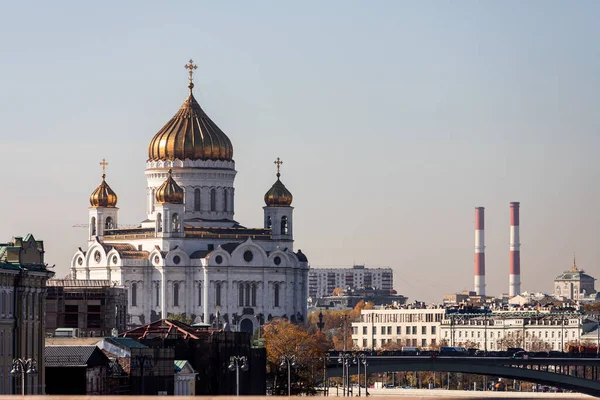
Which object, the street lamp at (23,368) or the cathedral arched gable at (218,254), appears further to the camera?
the cathedral arched gable at (218,254)

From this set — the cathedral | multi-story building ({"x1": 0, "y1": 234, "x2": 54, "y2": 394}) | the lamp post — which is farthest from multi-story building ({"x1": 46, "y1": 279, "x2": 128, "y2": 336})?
the cathedral

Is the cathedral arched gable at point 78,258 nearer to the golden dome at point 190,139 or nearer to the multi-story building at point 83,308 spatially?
the golden dome at point 190,139

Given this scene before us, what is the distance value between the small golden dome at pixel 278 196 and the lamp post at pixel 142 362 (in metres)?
95.7

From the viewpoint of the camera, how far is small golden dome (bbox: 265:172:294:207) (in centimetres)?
18225

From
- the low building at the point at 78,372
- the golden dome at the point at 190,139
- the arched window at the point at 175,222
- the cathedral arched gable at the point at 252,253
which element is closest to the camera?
the low building at the point at 78,372

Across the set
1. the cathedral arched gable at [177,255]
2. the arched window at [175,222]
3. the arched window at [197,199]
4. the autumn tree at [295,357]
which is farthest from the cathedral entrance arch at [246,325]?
the autumn tree at [295,357]

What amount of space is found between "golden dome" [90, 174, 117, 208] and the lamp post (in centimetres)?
9492

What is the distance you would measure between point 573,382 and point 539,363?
128 inches

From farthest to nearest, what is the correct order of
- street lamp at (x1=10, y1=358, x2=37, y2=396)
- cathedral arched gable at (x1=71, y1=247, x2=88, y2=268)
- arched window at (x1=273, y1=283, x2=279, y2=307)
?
arched window at (x1=273, y1=283, x2=279, y2=307) < cathedral arched gable at (x1=71, y1=247, x2=88, y2=268) < street lamp at (x1=10, y1=358, x2=37, y2=396)

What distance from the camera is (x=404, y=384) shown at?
175250 millimetres

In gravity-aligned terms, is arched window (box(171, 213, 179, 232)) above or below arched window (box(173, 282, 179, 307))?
above

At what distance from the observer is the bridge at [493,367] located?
5231 inches

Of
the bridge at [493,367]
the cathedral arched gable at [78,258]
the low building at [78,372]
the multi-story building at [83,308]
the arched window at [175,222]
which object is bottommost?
the bridge at [493,367]

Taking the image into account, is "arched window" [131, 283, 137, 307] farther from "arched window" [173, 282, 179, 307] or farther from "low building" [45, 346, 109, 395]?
"low building" [45, 346, 109, 395]
